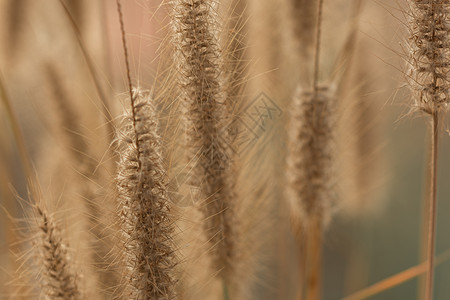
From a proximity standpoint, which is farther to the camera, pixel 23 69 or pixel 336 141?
pixel 23 69

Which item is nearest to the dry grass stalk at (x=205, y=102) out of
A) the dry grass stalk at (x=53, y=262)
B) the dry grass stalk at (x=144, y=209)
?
the dry grass stalk at (x=144, y=209)

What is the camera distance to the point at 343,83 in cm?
107

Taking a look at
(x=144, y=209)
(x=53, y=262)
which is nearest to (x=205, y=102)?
(x=144, y=209)

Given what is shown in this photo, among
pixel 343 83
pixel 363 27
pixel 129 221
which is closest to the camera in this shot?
pixel 129 221

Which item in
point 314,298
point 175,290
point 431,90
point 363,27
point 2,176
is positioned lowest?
point 314,298

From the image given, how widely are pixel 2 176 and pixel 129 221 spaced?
54cm

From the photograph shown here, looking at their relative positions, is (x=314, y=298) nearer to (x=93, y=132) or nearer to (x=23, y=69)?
(x=93, y=132)

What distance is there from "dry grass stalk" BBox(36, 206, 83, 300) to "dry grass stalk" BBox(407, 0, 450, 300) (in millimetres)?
521

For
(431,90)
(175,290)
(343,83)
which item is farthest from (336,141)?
(175,290)

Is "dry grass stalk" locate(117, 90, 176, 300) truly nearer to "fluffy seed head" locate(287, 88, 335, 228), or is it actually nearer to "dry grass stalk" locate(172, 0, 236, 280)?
"dry grass stalk" locate(172, 0, 236, 280)

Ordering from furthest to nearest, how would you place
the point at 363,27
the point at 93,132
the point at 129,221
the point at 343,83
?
the point at 363,27 → the point at 343,83 → the point at 93,132 → the point at 129,221

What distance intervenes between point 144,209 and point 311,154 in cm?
43

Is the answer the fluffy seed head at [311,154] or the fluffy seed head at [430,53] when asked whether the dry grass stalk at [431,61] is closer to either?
the fluffy seed head at [430,53]

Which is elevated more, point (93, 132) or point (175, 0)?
point (175, 0)
